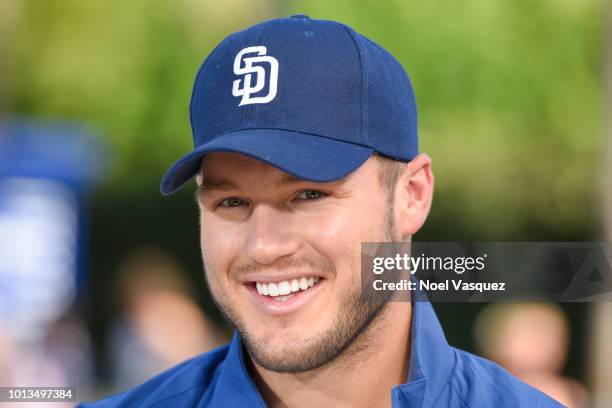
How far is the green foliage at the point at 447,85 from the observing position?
17.9ft

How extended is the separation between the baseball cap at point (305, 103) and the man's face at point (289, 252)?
2.5 inches

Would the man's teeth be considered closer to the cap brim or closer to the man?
the man

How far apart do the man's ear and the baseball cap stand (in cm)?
8

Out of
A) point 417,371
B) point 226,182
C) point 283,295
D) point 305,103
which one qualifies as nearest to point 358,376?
point 417,371

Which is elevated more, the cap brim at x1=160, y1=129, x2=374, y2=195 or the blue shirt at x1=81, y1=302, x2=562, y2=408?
the cap brim at x1=160, y1=129, x2=374, y2=195

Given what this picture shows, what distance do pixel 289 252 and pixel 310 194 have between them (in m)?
0.15

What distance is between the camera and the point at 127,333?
495 centimetres

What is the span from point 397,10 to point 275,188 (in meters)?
3.87

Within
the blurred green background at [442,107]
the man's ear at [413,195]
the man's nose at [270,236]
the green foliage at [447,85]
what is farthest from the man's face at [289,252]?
the green foliage at [447,85]

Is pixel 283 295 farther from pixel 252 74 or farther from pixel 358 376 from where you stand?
pixel 252 74

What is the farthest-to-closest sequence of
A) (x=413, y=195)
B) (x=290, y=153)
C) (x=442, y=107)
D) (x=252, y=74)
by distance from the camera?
(x=442, y=107), (x=413, y=195), (x=252, y=74), (x=290, y=153)

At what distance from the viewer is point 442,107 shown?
559 cm

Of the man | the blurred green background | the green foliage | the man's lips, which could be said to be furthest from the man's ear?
the green foliage

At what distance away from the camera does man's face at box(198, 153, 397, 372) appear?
200 centimetres
